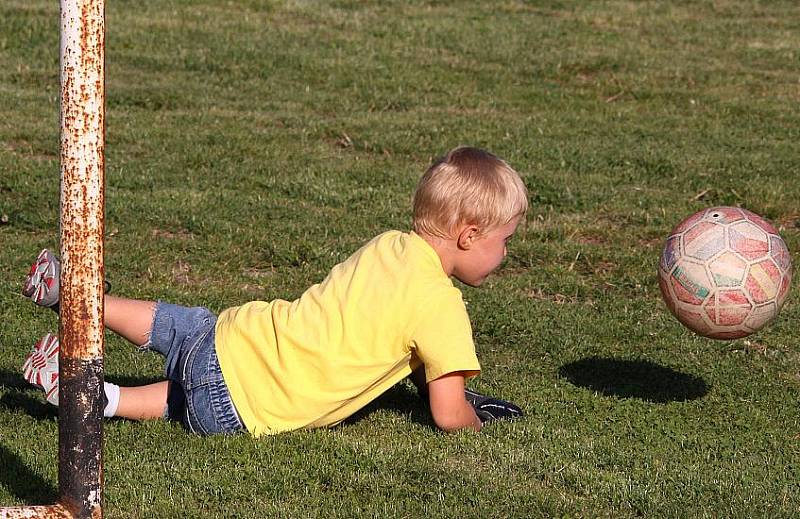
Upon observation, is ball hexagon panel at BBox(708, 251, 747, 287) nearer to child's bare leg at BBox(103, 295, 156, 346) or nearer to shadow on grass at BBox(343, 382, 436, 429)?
shadow on grass at BBox(343, 382, 436, 429)

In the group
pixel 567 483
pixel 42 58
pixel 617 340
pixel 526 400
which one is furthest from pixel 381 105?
pixel 567 483

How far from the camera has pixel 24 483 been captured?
424 centimetres

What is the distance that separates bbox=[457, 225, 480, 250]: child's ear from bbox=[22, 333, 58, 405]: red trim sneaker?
5.48 feet

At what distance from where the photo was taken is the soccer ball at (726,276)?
5434 mm

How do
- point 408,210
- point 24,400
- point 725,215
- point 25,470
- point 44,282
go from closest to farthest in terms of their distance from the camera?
point 25,470 < point 44,282 < point 24,400 < point 725,215 < point 408,210

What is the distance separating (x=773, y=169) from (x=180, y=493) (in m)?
7.46

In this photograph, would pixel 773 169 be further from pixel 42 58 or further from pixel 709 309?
pixel 42 58

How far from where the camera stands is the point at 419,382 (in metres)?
5.44

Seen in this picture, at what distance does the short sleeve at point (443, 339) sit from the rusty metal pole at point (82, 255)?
1.48m

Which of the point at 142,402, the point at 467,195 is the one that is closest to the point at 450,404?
the point at 467,195

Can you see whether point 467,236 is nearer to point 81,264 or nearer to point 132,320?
point 132,320

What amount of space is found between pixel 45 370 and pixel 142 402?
513 millimetres

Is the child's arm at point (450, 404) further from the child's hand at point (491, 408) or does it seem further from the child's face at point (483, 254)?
the child's face at point (483, 254)

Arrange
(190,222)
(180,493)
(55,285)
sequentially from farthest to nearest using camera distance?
(190,222)
(55,285)
(180,493)
